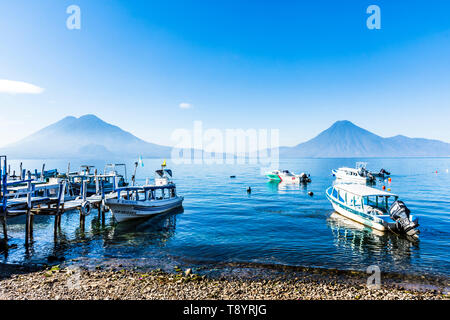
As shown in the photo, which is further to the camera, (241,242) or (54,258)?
(241,242)

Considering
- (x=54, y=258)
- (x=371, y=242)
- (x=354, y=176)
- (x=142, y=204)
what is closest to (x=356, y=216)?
(x=371, y=242)

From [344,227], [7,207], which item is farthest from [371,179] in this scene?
[7,207]

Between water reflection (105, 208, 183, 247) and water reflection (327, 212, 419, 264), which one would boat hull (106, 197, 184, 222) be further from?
water reflection (327, 212, 419, 264)

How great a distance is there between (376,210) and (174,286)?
71.3 feet

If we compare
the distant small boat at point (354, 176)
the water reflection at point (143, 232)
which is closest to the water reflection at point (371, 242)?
the water reflection at point (143, 232)

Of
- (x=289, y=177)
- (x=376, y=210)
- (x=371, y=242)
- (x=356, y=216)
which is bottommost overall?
(x=371, y=242)

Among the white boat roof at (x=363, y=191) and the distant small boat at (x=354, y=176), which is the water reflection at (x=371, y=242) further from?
the distant small boat at (x=354, y=176)

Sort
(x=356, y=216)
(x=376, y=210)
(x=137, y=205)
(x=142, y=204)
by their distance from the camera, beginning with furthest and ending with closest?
(x=142, y=204)
(x=137, y=205)
(x=356, y=216)
(x=376, y=210)

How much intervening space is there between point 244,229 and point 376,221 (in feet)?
40.8

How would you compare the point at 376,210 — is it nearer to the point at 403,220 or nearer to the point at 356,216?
the point at 356,216

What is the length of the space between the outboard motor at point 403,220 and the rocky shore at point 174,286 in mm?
10264

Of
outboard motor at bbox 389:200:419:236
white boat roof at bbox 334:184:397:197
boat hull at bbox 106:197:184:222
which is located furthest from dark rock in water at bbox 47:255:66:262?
outboard motor at bbox 389:200:419:236

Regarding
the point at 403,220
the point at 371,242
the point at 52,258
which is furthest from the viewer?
the point at 403,220

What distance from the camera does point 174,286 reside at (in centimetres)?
1165
